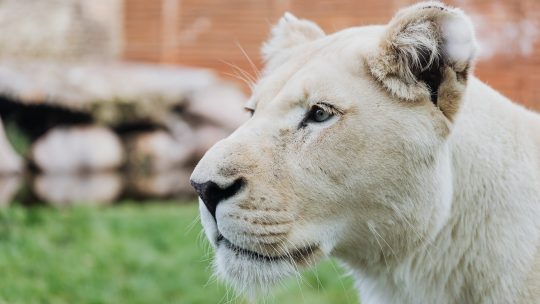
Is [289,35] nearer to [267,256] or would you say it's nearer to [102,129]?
[267,256]

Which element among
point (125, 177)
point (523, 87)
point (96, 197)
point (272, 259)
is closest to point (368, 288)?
point (272, 259)

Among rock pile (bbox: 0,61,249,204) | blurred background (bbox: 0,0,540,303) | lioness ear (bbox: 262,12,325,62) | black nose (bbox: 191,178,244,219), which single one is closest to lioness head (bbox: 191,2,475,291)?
black nose (bbox: 191,178,244,219)

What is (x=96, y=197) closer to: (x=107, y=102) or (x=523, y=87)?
(x=107, y=102)

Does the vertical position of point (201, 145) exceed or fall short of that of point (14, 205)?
it exceeds it

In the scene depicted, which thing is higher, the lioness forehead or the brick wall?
the brick wall

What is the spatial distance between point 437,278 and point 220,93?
899 centimetres

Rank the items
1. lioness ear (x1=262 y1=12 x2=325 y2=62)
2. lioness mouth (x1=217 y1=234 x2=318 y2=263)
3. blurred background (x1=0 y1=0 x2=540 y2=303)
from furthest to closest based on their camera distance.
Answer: blurred background (x1=0 y1=0 x2=540 y2=303)
lioness ear (x1=262 y1=12 x2=325 y2=62)
lioness mouth (x1=217 y1=234 x2=318 y2=263)

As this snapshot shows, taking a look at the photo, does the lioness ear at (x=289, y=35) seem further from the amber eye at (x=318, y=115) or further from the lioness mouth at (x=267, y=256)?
the lioness mouth at (x=267, y=256)

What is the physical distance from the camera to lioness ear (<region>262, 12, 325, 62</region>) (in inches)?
115

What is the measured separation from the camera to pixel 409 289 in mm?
2369

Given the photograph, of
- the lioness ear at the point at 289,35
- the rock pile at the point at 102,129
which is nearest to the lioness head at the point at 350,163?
the lioness ear at the point at 289,35

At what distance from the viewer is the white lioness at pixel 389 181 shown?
2.23 m

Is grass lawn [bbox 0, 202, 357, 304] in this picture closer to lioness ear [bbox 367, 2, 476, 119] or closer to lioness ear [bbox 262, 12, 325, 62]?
lioness ear [bbox 262, 12, 325, 62]

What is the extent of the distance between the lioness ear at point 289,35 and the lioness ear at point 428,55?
63 cm
